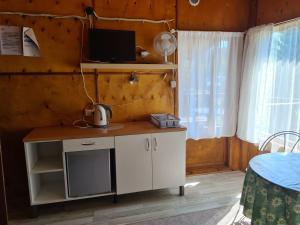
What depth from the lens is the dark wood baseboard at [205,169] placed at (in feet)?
10.6

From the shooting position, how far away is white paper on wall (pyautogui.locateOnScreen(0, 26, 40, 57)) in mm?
2387

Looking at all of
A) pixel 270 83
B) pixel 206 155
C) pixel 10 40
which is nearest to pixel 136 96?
pixel 206 155

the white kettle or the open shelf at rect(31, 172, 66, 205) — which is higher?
the white kettle

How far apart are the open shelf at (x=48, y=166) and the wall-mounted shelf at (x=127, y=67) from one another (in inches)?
40.5

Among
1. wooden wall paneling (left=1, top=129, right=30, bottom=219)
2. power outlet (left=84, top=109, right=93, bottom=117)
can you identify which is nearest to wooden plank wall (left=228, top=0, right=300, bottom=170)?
power outlet (left=84, top=109, right=93, bottom=117)

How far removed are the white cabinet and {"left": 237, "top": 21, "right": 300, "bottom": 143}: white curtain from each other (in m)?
1.05

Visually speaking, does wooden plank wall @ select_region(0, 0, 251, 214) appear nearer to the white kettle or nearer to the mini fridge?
the white kettle

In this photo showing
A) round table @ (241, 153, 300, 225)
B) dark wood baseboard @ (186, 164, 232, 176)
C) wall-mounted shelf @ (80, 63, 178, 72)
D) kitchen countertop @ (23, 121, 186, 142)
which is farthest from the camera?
dark wood baseboard @ (186, 164, 232, 176)

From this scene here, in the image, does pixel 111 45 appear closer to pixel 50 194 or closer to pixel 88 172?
pixel 88 172

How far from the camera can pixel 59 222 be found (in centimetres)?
220

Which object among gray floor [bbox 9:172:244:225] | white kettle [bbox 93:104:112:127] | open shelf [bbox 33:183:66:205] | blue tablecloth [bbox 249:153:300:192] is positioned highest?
white kettle [bbox 93:104:112:127]

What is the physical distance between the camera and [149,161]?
8.07ft

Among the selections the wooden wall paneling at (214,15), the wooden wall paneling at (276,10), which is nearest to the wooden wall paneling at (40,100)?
the wooden wall paneling at (214,15)

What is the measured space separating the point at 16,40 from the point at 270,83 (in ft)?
9.22
